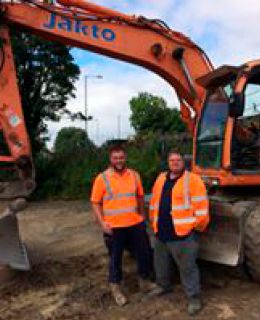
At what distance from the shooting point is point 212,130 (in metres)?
4.66

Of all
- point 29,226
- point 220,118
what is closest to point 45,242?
point 29,226

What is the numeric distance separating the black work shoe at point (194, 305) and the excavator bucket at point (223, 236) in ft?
1.57

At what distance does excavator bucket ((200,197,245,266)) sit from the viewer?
3.66 metres

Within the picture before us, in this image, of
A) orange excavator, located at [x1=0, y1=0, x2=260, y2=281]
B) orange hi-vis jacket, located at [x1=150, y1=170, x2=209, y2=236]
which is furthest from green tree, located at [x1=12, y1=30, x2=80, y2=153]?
orange hi-vis jacket, located at [x1=150, y1=170, x2=209, y2=236]

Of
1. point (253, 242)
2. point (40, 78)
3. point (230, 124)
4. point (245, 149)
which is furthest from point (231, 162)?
point (40, 78)

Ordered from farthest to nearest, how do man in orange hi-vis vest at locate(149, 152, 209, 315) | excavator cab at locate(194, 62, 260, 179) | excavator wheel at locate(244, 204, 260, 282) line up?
excavator cab at locate(194, 62, 260, 179) < excavator wheel at locate(244, 204, 260, 282) < man in orange hi-vis vest at locate(149, 152, 209, 315)

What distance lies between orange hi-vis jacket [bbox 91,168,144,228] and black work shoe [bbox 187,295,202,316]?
0.89 meters

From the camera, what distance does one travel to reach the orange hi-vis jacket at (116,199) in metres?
3.66

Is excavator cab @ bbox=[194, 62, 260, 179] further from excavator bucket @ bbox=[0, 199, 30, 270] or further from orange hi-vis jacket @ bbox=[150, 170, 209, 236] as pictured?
excavator bucket @ bbox=[0, 199, 30, 270]

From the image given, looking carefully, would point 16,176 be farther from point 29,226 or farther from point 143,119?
point 143,119

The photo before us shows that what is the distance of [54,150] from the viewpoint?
1289 centimetres

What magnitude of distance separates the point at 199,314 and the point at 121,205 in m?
1.22

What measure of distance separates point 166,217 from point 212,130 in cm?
160

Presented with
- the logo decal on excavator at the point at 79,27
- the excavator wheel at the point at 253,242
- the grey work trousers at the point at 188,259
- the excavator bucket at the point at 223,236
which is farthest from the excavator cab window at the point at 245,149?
the logo decal on excavator at the point at 79,27
